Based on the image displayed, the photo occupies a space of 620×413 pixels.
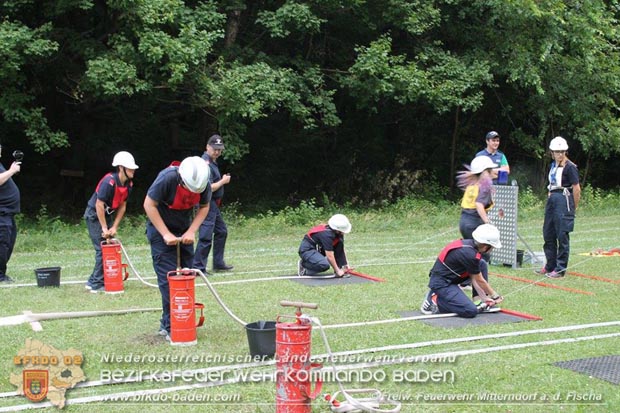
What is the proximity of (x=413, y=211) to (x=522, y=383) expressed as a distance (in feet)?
50.3

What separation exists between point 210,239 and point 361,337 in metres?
4.35

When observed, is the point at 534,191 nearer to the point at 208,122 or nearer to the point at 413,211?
the point at 413,211

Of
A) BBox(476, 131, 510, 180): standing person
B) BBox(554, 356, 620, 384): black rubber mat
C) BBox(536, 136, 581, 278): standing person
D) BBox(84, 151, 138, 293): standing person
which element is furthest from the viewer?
BBox(476, 131, 510, 180): standing person

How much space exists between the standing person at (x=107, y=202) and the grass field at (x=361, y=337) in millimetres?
324

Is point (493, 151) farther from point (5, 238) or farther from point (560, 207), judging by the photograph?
point (5, 238)

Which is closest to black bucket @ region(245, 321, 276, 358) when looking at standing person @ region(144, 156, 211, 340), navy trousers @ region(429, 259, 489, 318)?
standing person @ region(144, 156, 211, 340)

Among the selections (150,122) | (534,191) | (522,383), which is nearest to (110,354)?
(522,383)

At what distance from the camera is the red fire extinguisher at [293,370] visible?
5.04 m

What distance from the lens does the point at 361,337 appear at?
7.26 meters

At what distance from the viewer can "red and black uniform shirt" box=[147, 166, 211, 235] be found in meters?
6.99

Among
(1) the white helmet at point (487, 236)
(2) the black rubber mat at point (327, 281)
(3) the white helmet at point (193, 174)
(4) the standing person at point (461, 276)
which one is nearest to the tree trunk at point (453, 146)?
(2) the black rubber mat at point (327, 281)

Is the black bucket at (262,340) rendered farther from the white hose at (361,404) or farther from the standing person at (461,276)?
the standing person at (461,276)

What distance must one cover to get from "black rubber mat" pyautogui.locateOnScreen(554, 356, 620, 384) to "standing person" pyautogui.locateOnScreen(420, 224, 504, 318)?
178 centimetres

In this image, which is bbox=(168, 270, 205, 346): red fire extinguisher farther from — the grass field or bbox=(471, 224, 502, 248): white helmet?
bbox=(471, 224, 502, 248): white helmet
